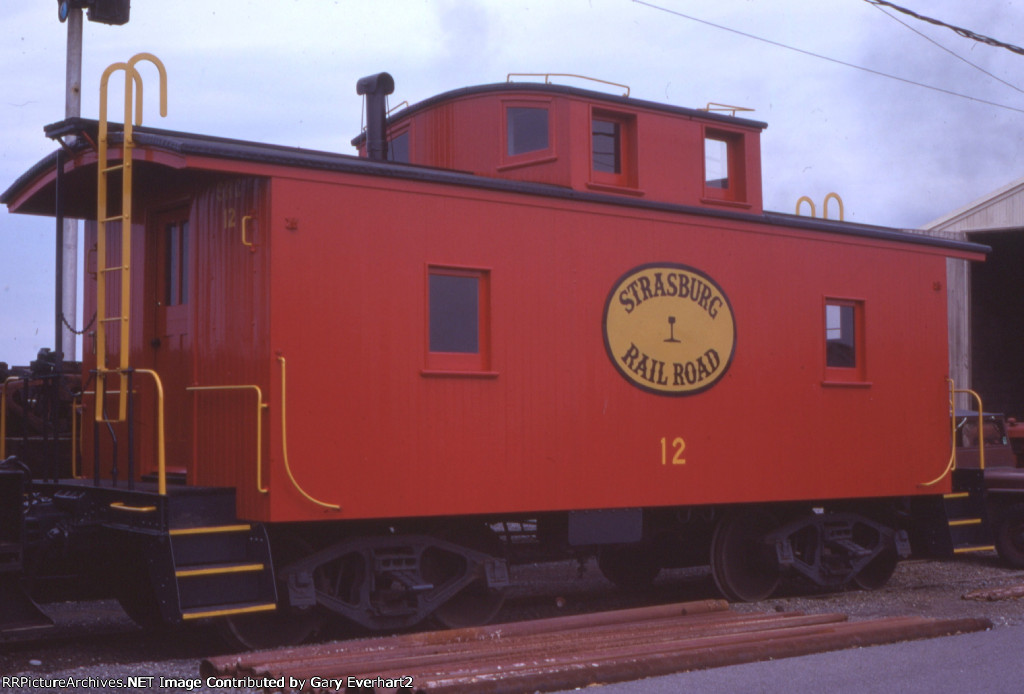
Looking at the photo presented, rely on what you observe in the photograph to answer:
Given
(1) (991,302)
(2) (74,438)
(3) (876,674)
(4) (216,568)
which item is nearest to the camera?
(3) (876,674)

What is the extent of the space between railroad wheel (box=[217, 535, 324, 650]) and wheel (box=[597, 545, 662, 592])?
411 cm

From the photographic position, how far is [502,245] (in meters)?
9.27

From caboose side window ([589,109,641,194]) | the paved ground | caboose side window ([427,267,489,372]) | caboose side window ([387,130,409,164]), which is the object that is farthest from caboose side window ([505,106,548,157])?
the paved ground

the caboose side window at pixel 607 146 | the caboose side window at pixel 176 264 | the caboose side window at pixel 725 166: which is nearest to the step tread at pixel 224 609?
the caboose side window at pixel 176 264

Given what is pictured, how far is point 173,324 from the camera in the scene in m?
9.45

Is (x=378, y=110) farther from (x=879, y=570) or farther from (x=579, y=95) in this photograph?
(x=879, y=570)

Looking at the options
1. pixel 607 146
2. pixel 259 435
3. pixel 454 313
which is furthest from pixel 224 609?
pixel 607 146

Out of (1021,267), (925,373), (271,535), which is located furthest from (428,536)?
(1021,267)

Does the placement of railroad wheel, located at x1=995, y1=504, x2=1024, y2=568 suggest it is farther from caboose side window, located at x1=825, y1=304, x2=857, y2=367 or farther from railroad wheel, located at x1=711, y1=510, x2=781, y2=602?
railroad wheel, located at x1=711, y1=510, x2=781, y2=602

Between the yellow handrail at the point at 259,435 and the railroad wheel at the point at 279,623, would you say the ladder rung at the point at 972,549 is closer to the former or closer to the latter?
the railroad wheel at the point at 279,623

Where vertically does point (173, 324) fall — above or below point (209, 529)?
above

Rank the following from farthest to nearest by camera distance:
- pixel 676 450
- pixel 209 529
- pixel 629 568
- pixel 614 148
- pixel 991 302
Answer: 1. pixel 991 302
2. pixel 629 568
3. pixel 614 148
4. pixel 676 450
5. pixel 209 529

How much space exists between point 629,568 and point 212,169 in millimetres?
6292

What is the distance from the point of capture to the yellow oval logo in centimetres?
993
